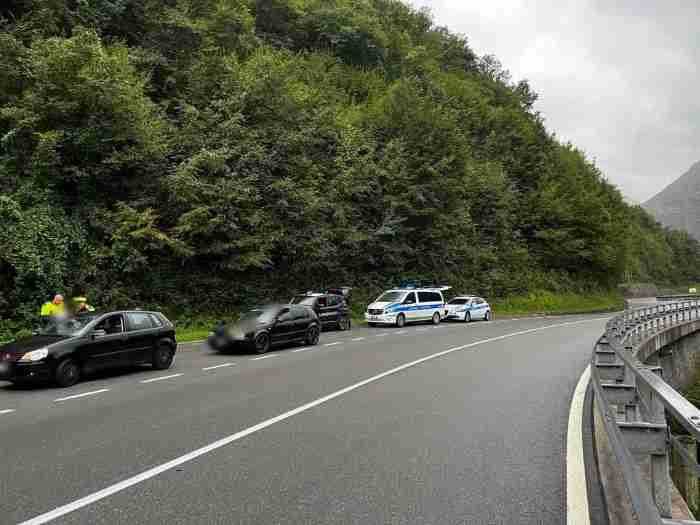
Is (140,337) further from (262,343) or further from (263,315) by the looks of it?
(263,315)

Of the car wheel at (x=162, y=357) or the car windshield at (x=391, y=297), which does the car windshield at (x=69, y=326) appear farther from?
the car windshield at (x=391, y=297)

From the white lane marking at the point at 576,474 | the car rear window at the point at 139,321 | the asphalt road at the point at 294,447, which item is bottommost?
the white lane marking at the point at 576,474

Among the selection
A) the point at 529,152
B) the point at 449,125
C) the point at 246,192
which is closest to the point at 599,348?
the point at 246,192

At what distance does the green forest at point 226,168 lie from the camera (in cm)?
2012

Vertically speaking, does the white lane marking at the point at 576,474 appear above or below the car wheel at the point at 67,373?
below

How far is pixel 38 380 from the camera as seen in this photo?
10617 millimetres

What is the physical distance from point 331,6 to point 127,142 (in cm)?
3142

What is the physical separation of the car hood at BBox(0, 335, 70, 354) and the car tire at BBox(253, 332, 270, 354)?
233 inches

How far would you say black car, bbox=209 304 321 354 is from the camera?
16.1m

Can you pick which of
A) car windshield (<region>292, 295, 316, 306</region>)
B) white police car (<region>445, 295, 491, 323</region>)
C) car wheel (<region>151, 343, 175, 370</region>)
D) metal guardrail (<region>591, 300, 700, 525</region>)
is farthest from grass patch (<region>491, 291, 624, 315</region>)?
metal guardrail (<region>591, 300, 700, 525</region>)

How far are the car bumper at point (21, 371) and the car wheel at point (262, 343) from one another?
6.52m

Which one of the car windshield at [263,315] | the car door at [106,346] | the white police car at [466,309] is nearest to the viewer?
the car door at [106,346]

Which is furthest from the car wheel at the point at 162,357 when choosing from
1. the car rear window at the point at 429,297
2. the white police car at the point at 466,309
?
the white police car at the point at 466,309

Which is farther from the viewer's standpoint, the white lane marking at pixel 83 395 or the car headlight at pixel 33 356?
the car headlight at pixel 33 356
